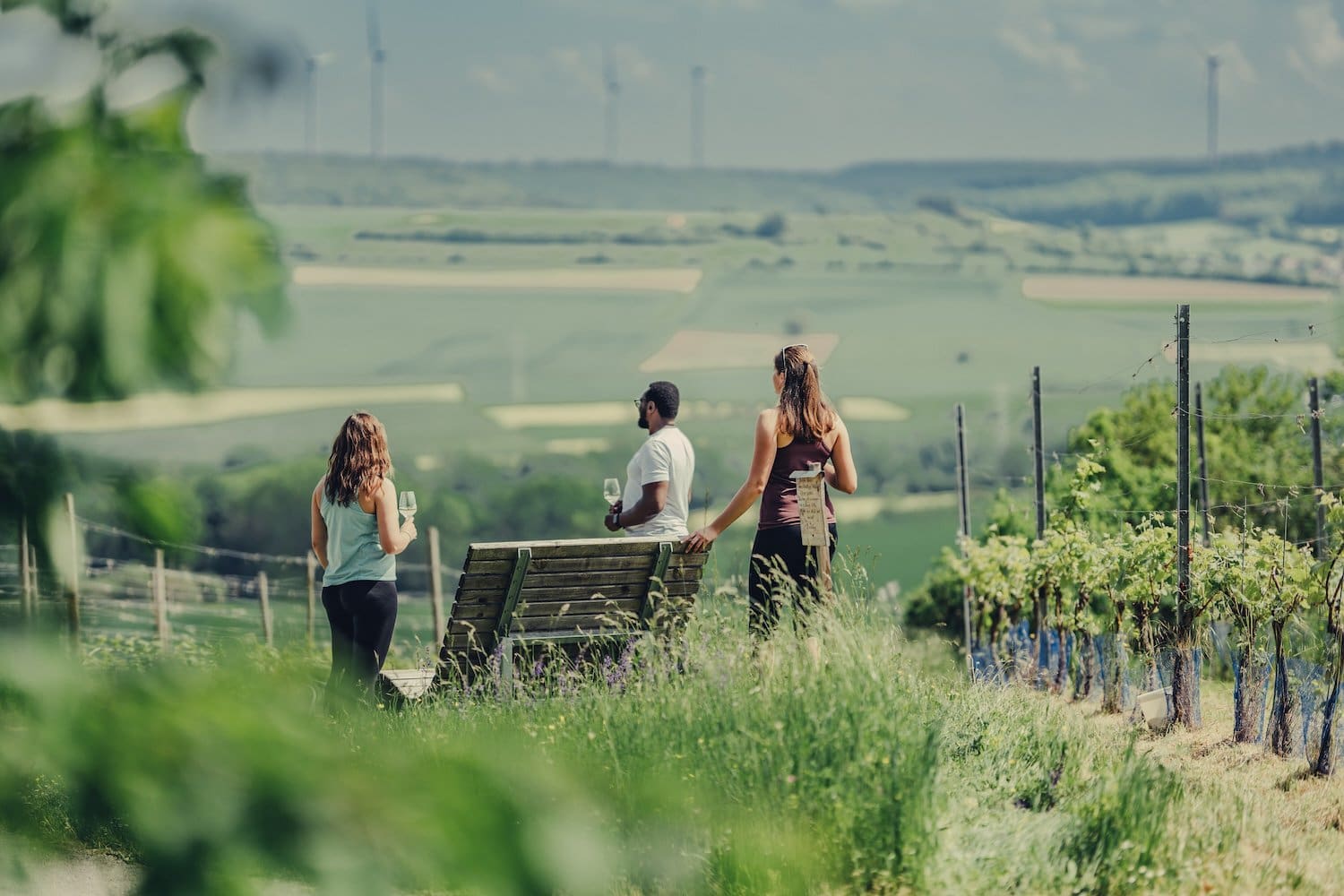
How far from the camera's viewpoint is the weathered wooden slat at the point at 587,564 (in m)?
7.43

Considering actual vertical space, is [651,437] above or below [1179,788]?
above

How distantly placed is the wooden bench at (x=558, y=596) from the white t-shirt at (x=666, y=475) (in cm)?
26

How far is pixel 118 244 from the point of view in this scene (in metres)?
0.84

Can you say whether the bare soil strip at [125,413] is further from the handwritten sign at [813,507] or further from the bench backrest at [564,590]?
the bench backrest at [564,590]

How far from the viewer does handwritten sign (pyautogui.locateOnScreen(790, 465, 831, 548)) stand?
7.01 meters

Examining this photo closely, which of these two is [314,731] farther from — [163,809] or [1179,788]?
[1179,788]

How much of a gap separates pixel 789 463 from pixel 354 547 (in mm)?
1940

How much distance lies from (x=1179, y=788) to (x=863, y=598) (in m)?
1.43

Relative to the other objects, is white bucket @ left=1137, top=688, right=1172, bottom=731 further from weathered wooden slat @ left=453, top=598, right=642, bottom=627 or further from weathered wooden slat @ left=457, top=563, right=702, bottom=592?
weathered wooden slat @ left=453, top=598, right=642, bottom=627

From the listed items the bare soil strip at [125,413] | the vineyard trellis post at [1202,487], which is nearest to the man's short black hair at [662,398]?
the vineyard trellis post at [1202,487]

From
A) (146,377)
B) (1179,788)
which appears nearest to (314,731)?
(146,377)

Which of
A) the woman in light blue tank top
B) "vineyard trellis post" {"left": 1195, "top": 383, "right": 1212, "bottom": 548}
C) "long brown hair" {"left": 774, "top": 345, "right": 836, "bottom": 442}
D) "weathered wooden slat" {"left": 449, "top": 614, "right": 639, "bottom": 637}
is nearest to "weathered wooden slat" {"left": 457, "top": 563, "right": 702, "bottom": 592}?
"weathered wooden slat" {"left": 449, "top": 614, "right": 639, "bottom": 637}

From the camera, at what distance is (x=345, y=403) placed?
126 m

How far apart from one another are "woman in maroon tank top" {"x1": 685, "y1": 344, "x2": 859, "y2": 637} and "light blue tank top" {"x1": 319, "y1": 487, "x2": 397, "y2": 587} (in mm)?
1380
